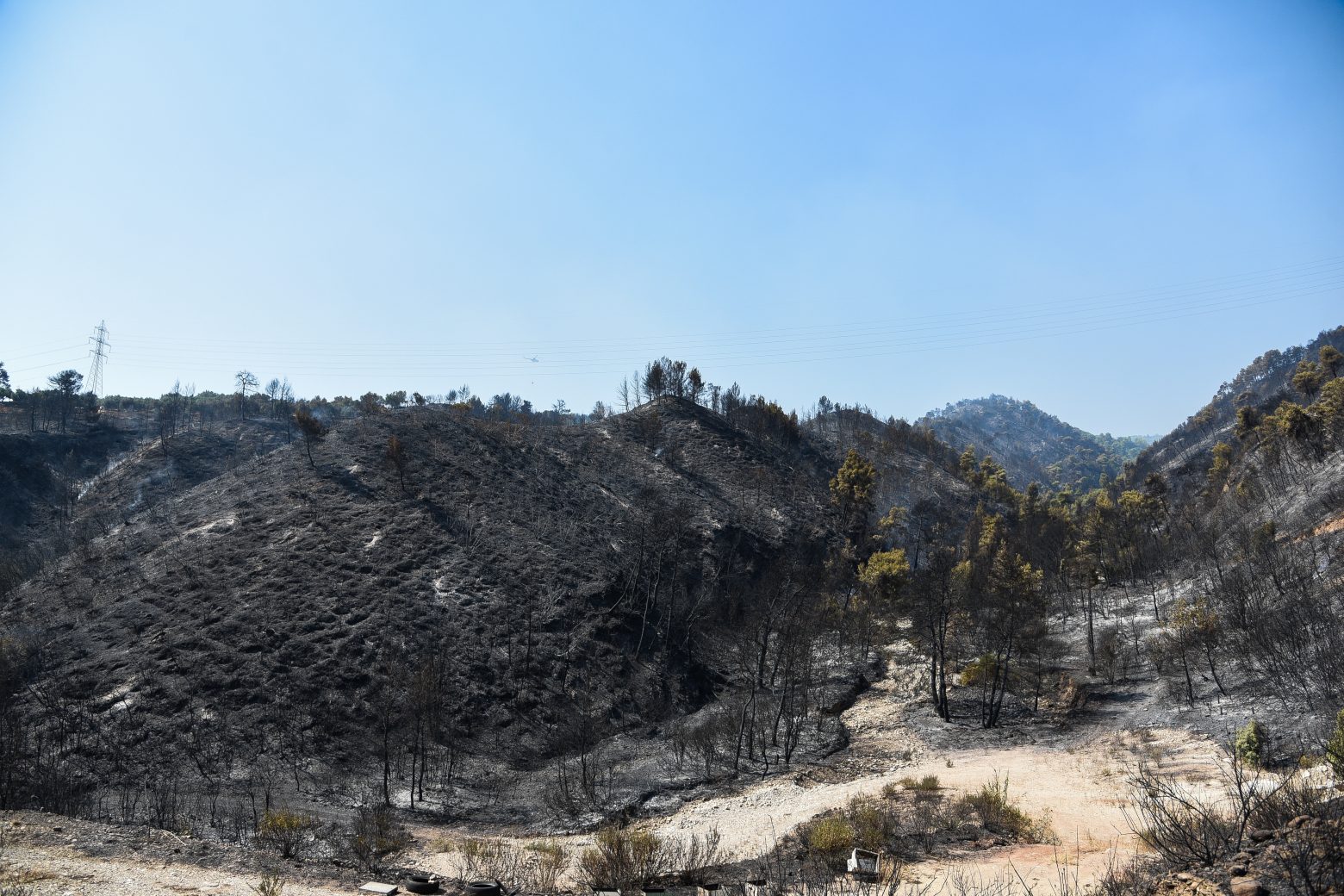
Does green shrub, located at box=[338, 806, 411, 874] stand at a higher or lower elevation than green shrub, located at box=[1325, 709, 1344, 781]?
lower

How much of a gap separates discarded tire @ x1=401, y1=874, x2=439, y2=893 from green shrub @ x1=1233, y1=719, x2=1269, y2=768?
927 inches

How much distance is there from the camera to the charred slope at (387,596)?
31422mm

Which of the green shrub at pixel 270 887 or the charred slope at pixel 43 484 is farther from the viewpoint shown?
the charred slope at pixel 43 484

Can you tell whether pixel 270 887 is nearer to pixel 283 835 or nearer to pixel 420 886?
pixel 420 886

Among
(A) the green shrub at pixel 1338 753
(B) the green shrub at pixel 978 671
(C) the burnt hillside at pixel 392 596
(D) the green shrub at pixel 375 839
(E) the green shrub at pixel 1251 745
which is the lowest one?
(D) the green shrub at pixel 375 839

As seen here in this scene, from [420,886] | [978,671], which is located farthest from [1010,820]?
[978,671]

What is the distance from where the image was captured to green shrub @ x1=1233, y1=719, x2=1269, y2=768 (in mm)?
21375

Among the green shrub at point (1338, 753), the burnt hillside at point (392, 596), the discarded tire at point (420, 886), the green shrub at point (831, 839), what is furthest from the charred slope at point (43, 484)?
the green shrub at point (1338, 753)

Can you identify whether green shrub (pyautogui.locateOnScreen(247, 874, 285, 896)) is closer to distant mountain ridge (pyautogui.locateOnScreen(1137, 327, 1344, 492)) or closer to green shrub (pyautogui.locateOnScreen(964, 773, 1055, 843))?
green shrub (pyautogui.locateOnScreen(964, 773, 1055, 843))

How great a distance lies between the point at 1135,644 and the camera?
41688mm

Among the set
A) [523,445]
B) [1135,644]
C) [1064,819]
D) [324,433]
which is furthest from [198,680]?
[1135,644]

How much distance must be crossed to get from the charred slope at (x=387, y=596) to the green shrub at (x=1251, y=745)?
85.2 feet

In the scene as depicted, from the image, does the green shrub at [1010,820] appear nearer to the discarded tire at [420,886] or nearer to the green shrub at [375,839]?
the discarded tire at [420,886]

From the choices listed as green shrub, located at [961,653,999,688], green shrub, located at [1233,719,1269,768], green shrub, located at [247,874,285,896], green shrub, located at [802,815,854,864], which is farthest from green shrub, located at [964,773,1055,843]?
green shrub, located at [961,653,999,688]
